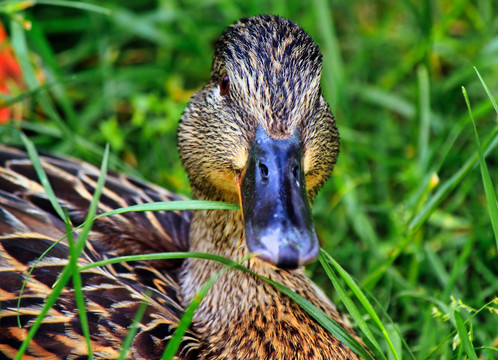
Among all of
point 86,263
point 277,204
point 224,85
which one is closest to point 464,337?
point 277,204

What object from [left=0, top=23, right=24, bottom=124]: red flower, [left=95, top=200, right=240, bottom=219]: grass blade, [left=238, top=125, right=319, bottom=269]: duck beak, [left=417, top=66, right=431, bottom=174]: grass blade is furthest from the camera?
[left=0, top=23, right=24, bottom=124]: red flower

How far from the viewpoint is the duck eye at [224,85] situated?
203cm

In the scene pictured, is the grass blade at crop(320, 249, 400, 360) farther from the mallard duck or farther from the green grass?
the green grass

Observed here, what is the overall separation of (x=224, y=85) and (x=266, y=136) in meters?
0.29

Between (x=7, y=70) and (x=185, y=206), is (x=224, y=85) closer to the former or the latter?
(x=185, y=206)

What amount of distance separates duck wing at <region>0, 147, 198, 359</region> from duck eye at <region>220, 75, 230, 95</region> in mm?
608

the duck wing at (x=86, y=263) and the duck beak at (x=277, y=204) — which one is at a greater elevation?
the duck beak at (x=277, y=204)

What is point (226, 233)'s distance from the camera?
2170 mm

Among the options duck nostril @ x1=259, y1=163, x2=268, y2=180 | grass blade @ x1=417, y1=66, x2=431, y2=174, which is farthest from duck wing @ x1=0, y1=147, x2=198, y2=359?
grass blade @ x1=417, y1=66, x2=431, y2=174

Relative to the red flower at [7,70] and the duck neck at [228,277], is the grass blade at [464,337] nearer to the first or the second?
the duck neck at [228,277]

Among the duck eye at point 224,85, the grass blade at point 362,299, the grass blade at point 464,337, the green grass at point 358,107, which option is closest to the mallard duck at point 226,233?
the duck eye at point 224,85

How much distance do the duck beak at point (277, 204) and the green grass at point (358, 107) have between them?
810mm

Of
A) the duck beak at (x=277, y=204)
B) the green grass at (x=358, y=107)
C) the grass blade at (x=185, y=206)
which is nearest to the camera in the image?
the duck beak at (x=277, y=204)

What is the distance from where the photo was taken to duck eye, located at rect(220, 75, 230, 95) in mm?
2025
